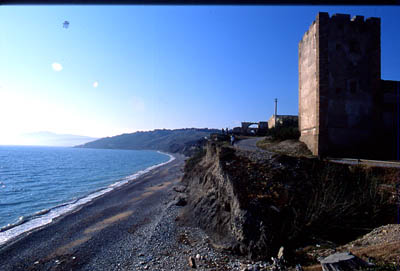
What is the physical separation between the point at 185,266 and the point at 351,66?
54.3ft

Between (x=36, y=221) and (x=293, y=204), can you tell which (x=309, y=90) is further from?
(x=36, y=221)

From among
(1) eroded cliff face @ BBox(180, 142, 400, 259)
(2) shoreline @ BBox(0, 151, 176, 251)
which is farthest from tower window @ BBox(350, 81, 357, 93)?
(2) shoreline @ BBox(0, 151, 176, 251)

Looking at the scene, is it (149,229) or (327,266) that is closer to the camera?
(327,266)

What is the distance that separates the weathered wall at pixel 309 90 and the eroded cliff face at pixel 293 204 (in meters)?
4.68

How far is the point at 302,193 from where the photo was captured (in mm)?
10570

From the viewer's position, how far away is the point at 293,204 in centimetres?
1008

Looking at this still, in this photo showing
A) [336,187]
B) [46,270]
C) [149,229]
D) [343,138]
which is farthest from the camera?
[343,138]

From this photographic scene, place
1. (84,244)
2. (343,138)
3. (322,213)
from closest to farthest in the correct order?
A: 1. (322,213)
2. (84,244)
3. (343,138)

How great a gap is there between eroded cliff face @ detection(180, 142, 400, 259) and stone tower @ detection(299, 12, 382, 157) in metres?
4.54

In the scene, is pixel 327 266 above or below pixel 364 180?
below

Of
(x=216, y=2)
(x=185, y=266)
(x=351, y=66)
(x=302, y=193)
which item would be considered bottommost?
(x=185, y=266)

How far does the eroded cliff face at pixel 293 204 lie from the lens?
359 inches

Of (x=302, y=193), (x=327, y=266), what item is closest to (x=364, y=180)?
(x=302, y=193)

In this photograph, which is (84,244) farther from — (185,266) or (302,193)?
(302,193)
